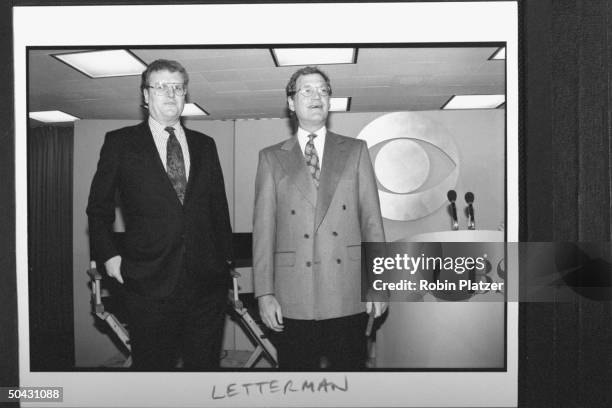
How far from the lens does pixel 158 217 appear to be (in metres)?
1.74

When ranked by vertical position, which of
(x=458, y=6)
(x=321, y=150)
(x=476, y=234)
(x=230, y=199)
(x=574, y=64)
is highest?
(x=458, y=6)

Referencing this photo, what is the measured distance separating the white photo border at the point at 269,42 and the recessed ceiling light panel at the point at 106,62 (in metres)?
0.04

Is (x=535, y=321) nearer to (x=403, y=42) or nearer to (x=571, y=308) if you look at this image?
(x=571, y=308)

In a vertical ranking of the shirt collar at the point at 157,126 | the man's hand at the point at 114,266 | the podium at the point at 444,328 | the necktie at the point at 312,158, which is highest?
the shirt collar at the point at 157,126

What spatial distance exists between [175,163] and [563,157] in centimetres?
134

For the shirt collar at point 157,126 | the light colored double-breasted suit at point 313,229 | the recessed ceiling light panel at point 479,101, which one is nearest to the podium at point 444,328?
the light colored double-breasted suit at point 313,229

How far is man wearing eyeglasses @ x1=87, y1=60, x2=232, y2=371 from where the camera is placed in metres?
1.74

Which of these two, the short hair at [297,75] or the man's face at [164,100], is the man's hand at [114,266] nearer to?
the man's face at [164,100]

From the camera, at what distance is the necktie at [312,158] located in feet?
5.84

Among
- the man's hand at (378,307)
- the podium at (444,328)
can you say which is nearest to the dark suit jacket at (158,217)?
the man's hand at (378,307)

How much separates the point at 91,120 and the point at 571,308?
177 centimetres

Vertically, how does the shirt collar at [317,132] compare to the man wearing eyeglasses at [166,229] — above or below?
above

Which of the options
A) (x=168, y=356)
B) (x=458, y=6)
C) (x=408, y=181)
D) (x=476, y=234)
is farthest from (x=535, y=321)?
(x=168, y=356)

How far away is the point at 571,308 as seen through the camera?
1.71 metres
